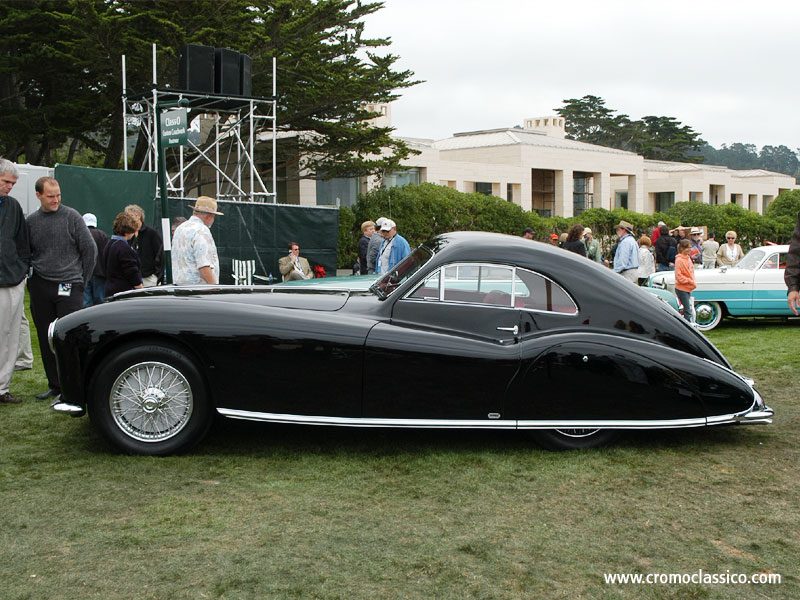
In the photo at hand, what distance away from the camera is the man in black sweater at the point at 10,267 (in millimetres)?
6387

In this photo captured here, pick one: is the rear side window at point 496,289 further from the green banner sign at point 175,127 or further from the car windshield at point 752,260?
the car windshield at point 752,260

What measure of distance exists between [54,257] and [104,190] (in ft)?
22.9

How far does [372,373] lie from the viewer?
506cm

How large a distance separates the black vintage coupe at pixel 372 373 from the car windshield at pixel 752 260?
28.0 feet

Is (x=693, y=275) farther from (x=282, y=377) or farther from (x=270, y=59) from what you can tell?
(x=270, y=59)

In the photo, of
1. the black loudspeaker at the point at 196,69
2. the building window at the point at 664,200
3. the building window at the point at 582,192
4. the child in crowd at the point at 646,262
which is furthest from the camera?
the building window at the point at 664,200

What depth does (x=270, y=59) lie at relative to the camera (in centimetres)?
2298

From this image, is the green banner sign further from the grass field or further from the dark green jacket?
the grass field

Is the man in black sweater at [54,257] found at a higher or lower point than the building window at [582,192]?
lower

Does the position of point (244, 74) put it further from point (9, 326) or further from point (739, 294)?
point (9, 326)

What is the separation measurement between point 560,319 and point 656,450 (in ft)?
3.41

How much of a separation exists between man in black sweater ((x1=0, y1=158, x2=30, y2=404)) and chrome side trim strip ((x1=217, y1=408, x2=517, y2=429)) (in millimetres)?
2428

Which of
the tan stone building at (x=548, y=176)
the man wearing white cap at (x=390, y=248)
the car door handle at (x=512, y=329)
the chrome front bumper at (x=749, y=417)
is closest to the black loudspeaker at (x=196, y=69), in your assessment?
the man wearing white cap at (x=390, y=248)

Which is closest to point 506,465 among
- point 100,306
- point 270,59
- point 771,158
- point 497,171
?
point 100,306
